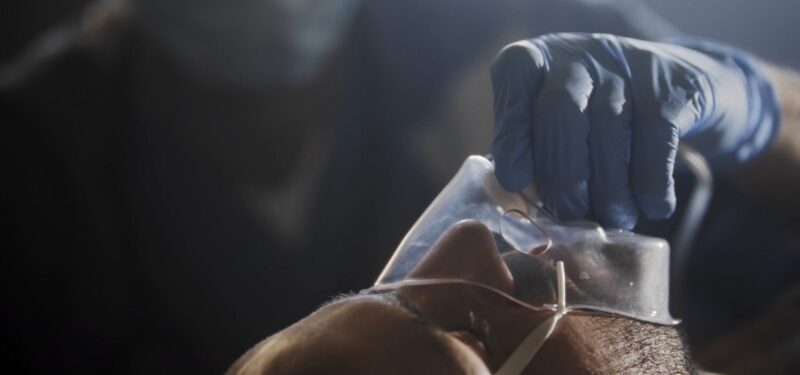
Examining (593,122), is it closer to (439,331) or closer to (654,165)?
(654,165)

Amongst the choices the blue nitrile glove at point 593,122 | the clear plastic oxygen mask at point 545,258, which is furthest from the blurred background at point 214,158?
the clear plastic oxygen mask at point 545,258

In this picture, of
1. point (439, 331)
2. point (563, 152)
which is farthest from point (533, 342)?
point (563, 152)

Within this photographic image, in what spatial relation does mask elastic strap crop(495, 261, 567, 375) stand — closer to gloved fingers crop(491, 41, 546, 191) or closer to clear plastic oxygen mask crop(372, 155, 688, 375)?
clear plastic oxygen mask crop(372, 155, 688, 375)

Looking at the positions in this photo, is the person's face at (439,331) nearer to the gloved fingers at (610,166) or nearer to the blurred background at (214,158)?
the gloved fingers at (610,166)

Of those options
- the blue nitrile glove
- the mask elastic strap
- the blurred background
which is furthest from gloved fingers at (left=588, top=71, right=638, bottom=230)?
the blurred background

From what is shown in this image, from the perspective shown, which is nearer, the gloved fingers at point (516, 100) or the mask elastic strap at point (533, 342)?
the mask elastic strap at point (533, 342)

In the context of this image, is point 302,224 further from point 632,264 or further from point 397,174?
point 632,264
